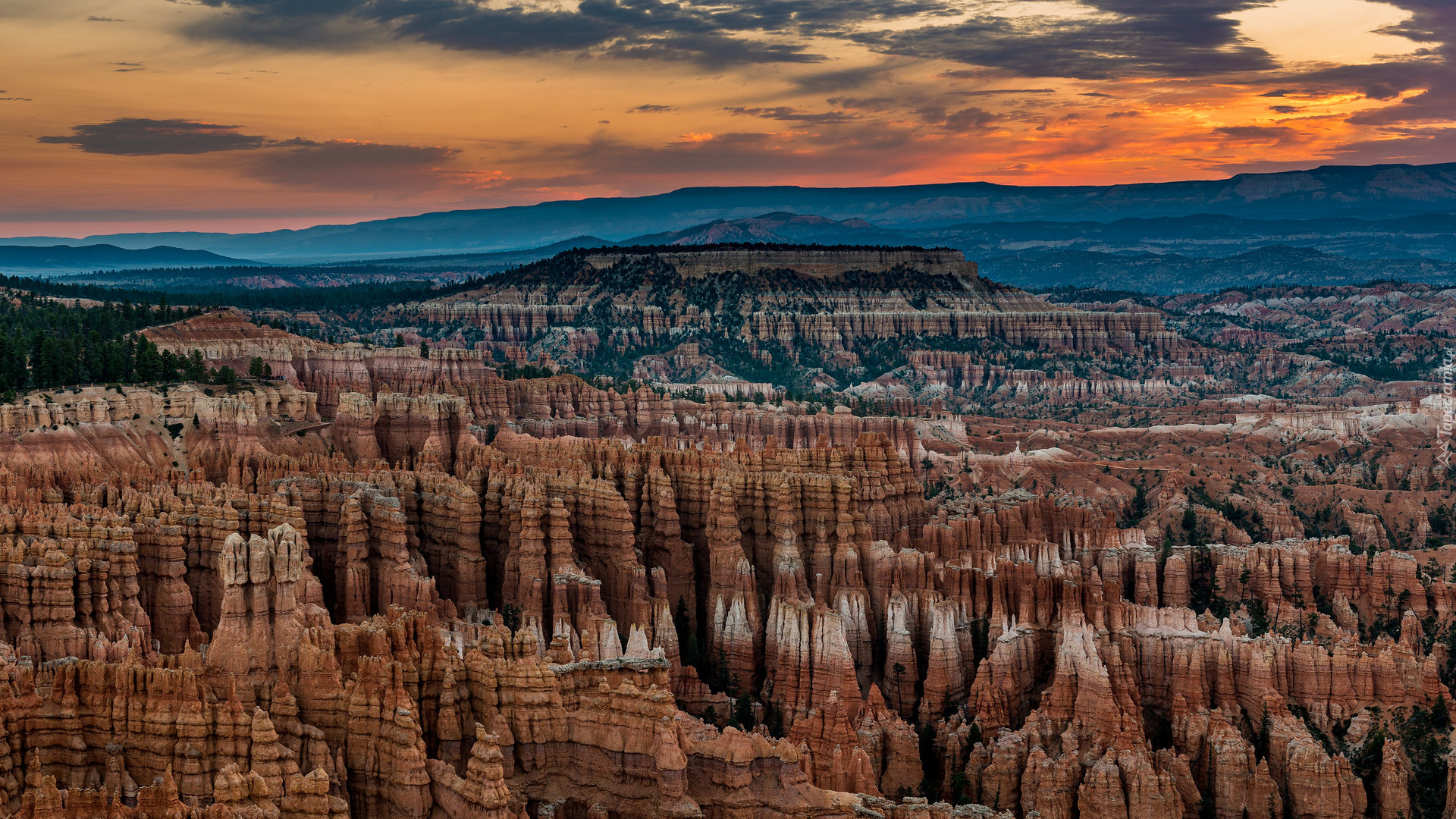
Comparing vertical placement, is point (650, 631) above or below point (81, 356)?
below

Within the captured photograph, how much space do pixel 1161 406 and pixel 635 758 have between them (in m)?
149

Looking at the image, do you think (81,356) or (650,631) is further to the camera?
(81,356)

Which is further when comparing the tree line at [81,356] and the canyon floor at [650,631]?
the tree line at [81,356]

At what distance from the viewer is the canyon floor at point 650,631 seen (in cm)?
3219

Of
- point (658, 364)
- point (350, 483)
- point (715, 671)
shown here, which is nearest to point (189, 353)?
point (350, 483)

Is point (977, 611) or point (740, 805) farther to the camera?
point (977, 611)

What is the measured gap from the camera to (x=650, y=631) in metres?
57.9

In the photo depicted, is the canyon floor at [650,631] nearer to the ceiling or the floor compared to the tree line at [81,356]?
nearer to the floor

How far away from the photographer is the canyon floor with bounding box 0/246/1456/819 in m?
32.2

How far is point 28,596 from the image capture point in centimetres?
4359

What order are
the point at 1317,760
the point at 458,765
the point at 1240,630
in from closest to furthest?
1. the point at 458,765
2. the point at 1317,760
3. the point at 1240,630

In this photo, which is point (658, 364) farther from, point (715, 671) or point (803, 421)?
point (715, 671)

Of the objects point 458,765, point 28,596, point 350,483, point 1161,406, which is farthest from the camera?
point 1161,406

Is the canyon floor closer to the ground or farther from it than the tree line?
closer to the ground
